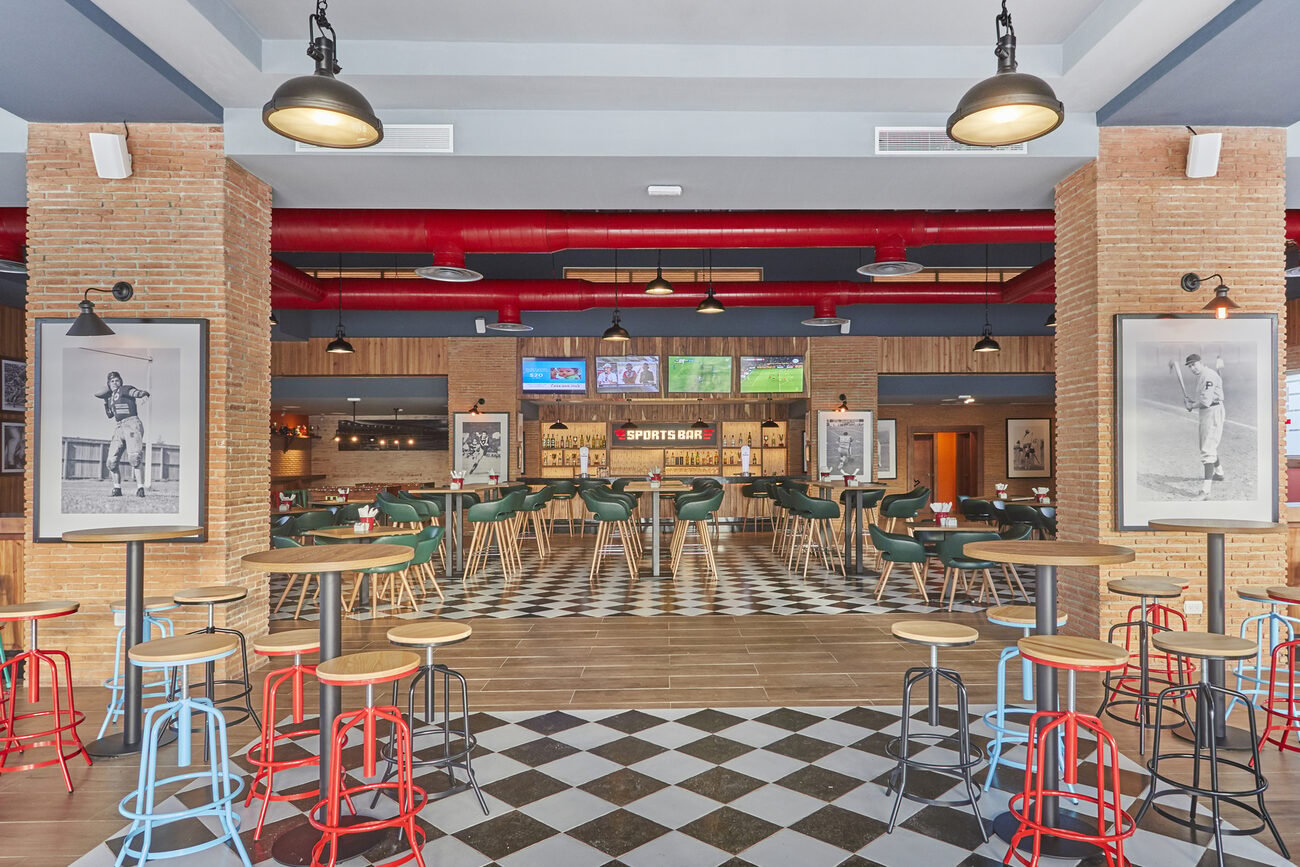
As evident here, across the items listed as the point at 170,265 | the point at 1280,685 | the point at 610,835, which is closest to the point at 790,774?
the point at 610,835

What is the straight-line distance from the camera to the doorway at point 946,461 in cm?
1489

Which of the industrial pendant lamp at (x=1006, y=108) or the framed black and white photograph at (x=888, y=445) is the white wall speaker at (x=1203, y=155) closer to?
the industrial pendant lamp at (x=1006, y=108)

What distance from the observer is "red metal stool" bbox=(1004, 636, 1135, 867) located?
2361mm

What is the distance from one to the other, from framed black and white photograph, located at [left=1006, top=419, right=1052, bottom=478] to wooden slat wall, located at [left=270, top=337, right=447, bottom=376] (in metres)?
10.6

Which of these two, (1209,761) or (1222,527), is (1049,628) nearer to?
(1209,761)

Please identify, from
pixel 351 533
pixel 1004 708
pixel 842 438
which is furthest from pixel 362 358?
pixel 1004 708

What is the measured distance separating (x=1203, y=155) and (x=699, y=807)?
5.01 metres

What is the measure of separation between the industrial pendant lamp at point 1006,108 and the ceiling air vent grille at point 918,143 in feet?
5.83

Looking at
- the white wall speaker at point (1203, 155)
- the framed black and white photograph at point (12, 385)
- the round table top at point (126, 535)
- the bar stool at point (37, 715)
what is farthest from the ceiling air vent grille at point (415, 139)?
the framed black and white photograph at point (12, 385)

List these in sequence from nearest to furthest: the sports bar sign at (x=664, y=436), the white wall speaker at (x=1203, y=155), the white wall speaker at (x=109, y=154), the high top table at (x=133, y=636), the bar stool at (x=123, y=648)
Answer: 1. the high top table at (x=133, y=636)
2. the bar stool at (x=123, y=648)
3. the white wall speaker at (x=109, y=154)
4. the white wall speaker at (x=1203, y=155)
5. the sports bar sign at (x=664, y=436)

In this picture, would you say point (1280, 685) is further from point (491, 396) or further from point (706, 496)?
point (491, 396)

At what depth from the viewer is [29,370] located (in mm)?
4637

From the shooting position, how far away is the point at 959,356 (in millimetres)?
11555

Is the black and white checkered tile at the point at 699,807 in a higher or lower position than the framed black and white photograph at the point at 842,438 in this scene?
lower
